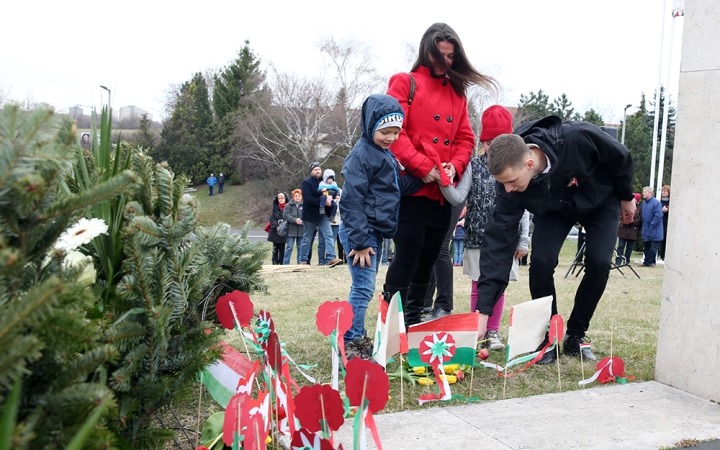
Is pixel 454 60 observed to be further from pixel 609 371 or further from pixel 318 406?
pixel 318 406

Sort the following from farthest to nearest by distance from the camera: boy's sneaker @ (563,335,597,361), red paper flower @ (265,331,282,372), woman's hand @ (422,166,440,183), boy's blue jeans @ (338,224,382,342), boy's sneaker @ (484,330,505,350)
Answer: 1. boy's sneaker @ (484,330,505,350)
2. boy's sneaker @ (563,335,597,361)
3. woman's hand @ (422,166,440,183)
4. boy's blue jeans @ (338,224,382,342)
5. red paper flower @ (265,331,282,372)

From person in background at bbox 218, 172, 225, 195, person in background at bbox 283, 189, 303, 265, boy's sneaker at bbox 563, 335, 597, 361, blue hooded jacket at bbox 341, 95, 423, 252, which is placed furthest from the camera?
person in background at bbox 218, 172, 225, 195

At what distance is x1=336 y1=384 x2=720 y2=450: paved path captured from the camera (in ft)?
8.43

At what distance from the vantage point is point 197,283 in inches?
76.1

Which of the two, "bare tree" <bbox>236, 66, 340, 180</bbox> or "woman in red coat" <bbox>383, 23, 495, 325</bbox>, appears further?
"bare tree" <bbox>236, 66, 340, 180</bbox>

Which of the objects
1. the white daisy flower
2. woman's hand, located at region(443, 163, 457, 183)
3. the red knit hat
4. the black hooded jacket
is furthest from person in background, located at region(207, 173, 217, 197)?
the white daisy flower

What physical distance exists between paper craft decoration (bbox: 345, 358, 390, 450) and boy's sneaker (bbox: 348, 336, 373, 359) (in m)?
1.70

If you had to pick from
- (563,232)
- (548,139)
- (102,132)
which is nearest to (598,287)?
(563,232)

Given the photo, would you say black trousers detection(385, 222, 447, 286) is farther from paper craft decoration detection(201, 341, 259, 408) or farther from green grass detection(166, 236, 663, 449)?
paper craft decoration detection(201, 341, 259, 408)

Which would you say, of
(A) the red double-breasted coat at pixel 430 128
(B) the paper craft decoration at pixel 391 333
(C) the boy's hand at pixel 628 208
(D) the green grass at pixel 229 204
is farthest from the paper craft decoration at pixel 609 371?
(D) the green grass at pixel 229 204

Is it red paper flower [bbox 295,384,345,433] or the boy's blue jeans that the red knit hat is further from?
red paper flower [bbox 295,384,345,433]

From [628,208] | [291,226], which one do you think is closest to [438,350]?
[628,208]

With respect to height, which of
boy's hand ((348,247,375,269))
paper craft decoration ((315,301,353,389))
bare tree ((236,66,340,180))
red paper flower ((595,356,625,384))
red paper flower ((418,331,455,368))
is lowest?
→ red paper flower ((595,356,625,384))

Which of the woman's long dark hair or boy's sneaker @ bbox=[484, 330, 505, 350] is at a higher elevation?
the woman's long dark hair
